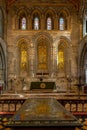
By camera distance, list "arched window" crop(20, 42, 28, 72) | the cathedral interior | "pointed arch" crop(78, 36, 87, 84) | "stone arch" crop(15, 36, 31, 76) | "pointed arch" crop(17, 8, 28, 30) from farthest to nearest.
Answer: "pointed arch" crop(17, 8, 28, 30)
"arched window" crop(20, 42, 28, 72)
"stone arch" crop(15, 36, 31, 76)
the cathedral interior
"pointed arch" crop(78, 36, 87, 84)

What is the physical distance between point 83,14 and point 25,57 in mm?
7656

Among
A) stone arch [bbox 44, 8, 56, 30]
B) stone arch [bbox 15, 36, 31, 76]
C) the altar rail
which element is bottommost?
the altar rail

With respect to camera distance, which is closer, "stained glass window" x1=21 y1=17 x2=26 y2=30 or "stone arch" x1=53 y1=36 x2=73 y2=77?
"stone arch" x1=53 y1=36 x2=73 y2=77

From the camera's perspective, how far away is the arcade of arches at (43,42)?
27314mm

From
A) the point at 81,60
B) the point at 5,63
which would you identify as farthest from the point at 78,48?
the point at 5,63

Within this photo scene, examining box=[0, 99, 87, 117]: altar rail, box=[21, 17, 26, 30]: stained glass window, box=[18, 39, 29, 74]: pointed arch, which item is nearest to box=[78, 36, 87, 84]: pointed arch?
box=[18, 39, 29, 74]: pointed arch

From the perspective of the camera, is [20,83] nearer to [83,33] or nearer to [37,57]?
[37,57]

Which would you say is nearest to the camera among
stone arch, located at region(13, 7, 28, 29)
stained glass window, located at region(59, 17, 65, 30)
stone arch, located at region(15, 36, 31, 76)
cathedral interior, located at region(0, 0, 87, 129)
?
cathedral interior, located at region(0, 0, 87, 129)

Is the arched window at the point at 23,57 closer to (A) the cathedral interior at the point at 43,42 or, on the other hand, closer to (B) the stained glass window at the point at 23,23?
(A) the cathedral interior at the point at 43,42

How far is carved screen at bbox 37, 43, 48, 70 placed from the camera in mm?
28156

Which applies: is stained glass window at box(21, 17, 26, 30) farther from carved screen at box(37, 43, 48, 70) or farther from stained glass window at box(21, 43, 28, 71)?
carved screen at box(37, 43, 48, 70)

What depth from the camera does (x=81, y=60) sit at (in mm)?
26703

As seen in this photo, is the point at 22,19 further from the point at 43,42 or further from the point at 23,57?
the point at 23,57

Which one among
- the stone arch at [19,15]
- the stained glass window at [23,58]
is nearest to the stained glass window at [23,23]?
the stone arch at [19,15]
